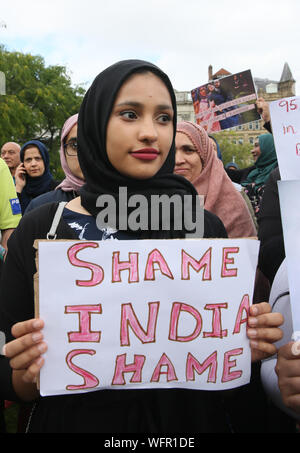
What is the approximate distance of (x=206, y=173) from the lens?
9.12 ft

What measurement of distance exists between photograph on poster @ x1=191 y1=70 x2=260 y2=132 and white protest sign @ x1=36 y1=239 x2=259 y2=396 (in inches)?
142

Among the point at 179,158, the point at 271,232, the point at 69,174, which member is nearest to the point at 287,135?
the point at 271,232

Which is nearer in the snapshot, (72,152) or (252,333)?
(252,333)

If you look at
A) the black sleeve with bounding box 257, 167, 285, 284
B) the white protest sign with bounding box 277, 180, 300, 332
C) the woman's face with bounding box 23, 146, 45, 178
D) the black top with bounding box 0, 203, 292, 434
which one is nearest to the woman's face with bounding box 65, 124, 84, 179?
the woman's face with bounding box 23, 146, 45, 178

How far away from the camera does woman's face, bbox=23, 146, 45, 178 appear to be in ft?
13.6

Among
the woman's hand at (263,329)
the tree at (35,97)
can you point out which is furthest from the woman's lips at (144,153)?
the tree at (35,97)

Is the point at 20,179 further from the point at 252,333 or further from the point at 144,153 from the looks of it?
the point at 252,333

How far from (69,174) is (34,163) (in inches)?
51.2

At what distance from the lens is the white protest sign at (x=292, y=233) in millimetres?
1104

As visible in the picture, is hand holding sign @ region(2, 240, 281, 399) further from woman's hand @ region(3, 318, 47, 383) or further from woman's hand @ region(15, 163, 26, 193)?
woman's hand @ region(15, 163, 26, 193)

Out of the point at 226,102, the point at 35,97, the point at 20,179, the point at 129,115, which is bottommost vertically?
the point at 129,115

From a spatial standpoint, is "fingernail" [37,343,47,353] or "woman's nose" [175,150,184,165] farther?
"woman's nose" [175,150,184,165]

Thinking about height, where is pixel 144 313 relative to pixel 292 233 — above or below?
below

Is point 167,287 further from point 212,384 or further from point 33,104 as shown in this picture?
point 33,104
